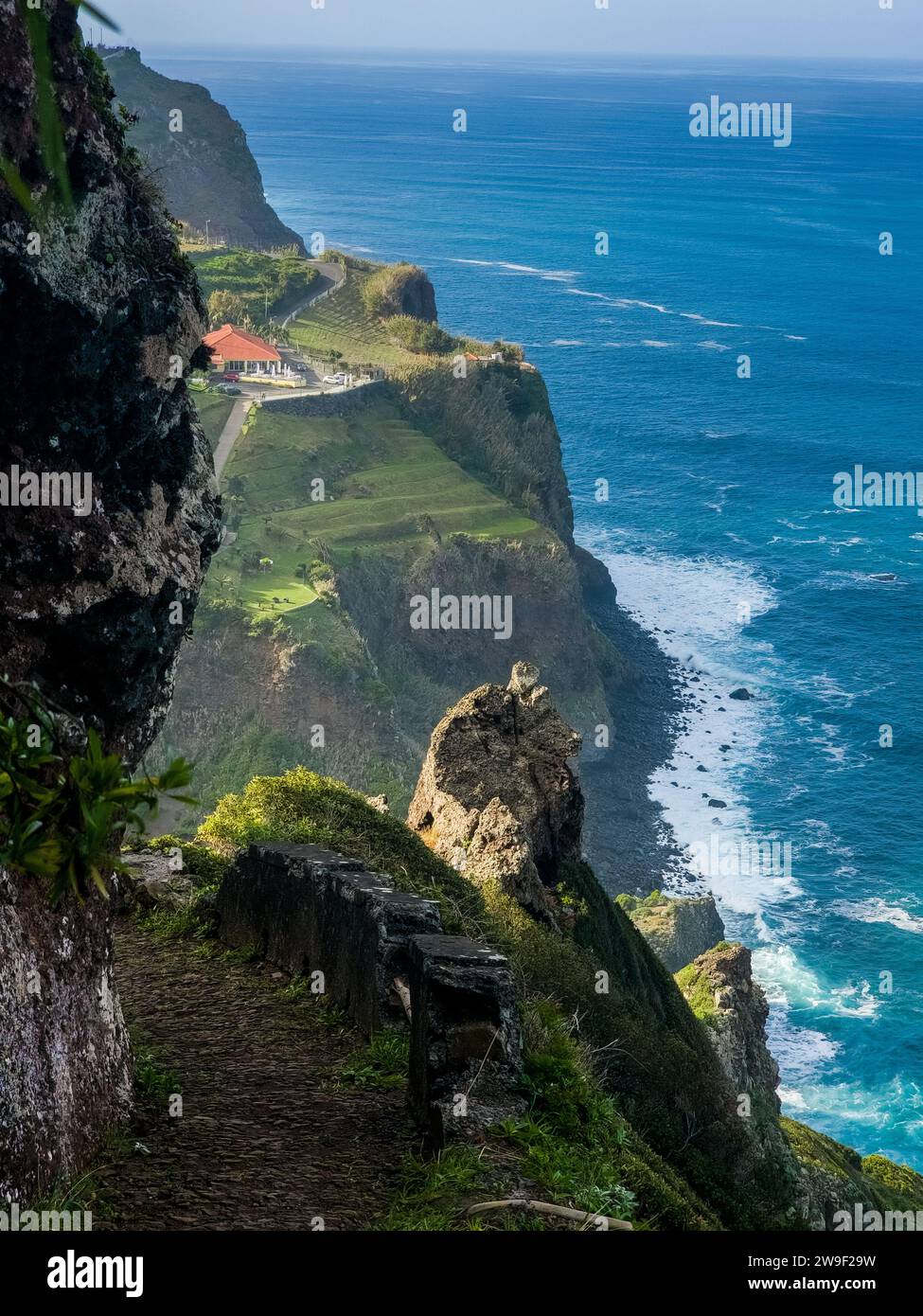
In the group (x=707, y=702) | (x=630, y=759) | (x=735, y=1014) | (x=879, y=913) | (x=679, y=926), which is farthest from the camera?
Answer: (x=707, y=702)

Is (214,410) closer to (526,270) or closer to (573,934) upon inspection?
(573,934)

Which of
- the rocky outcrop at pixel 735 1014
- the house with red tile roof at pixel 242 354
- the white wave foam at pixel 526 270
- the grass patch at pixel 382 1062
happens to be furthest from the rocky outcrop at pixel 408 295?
the grass patch at pixel 382 1062

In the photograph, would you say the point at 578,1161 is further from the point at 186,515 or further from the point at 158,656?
the point at 186,515

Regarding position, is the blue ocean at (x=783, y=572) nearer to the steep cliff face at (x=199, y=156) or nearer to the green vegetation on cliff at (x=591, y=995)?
the steep cliff face at (x=199, y=156)

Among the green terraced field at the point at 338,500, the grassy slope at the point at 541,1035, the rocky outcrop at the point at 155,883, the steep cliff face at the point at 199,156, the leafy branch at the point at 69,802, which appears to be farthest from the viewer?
the steep cliff face at the point at 199,156

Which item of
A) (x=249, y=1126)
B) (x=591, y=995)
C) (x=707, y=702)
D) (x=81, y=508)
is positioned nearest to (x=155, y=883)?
(x=249, y=1126)
